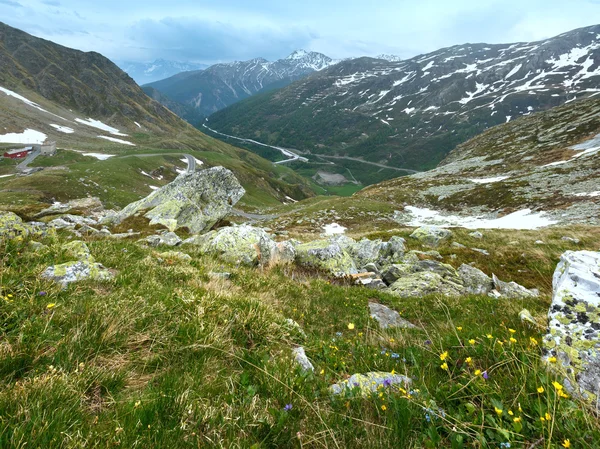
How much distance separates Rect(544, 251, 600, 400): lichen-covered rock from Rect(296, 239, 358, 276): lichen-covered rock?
10.7 metres

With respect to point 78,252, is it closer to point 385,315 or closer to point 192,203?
point 385,315

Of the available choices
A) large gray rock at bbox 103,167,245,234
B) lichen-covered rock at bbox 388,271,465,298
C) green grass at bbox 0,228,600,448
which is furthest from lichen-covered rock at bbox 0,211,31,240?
large gray rock at bbox 103,167,245,234

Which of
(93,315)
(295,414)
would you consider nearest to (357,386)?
(295,414)

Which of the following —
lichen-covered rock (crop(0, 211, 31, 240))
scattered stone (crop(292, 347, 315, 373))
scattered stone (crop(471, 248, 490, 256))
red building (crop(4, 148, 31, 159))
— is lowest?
red building (crop(4, 148, 31, 159))

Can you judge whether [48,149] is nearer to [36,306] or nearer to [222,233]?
[222,233]

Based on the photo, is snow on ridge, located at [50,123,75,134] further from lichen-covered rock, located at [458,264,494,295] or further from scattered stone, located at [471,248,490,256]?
lichen-covered rock, located at [458,264,494,295]

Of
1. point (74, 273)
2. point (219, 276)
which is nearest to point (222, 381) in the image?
point (74, 273)

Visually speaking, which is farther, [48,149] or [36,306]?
[48,149]

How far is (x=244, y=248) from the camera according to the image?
15.1m

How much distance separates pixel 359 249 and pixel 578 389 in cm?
1810

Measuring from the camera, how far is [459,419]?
2920 mm

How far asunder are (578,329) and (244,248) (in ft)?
42.3

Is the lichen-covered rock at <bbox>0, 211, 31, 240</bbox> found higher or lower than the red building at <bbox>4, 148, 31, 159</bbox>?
higher

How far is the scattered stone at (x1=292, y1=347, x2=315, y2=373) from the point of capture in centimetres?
425
